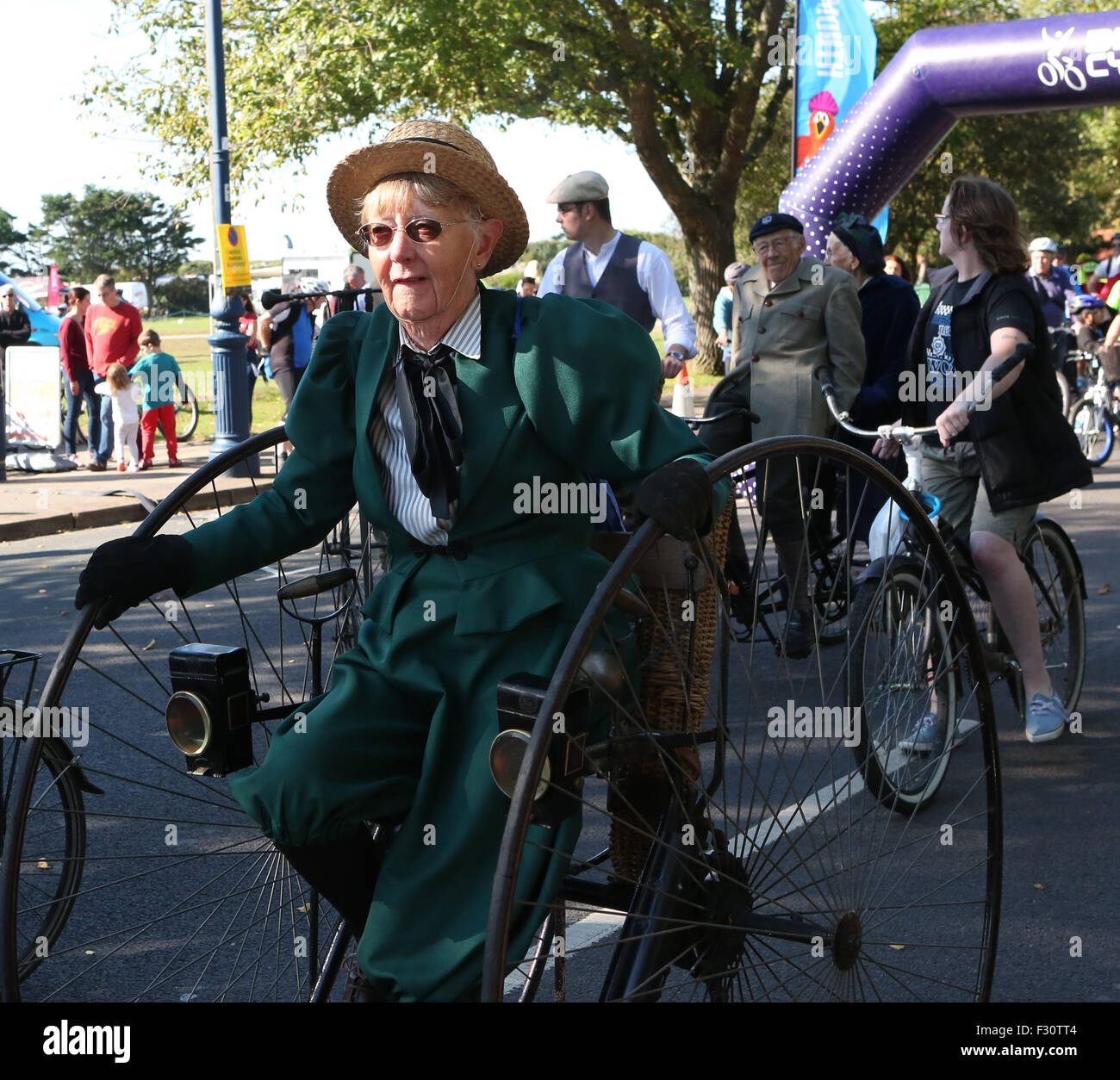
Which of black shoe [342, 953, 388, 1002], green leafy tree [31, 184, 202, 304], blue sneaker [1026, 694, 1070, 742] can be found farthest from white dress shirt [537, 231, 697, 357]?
green leafy tree [31, 184, 202, 304]

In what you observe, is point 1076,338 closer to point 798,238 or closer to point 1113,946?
point 798,238

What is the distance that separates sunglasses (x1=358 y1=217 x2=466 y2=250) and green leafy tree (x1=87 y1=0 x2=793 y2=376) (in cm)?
2149

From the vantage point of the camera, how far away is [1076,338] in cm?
1630

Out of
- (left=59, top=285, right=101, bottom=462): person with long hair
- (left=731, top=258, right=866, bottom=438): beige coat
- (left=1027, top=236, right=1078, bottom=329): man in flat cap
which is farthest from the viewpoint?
(left=59, top=285, right=101, bottom=462): person with long hair

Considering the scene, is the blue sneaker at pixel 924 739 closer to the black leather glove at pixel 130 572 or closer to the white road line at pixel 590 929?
the white road line at pixel 590 929

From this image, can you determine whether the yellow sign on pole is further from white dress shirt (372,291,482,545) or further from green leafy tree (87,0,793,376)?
white dress shirt (372,291,482,545)

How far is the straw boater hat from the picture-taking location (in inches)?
107

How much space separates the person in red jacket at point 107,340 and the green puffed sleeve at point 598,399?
13.2m

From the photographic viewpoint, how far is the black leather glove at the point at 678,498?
7.51 feet

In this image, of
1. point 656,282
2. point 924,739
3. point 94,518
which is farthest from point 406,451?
point 94,518

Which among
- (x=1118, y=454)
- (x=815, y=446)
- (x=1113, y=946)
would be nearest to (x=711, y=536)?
(x=815, y=446)

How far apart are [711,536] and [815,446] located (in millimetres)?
414

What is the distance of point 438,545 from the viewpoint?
2760 mm

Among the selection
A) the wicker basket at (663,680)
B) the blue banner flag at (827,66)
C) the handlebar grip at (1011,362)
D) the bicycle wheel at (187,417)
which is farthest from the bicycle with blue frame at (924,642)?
the bicycle wheel at (187,417)
